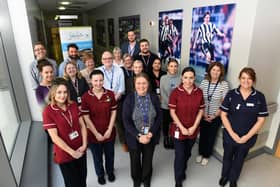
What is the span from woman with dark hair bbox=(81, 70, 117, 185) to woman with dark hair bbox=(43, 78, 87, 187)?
0.24 meters

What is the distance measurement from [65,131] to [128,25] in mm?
4548

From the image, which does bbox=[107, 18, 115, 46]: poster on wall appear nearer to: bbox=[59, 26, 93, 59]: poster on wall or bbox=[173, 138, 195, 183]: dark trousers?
bbox=[59, 26, 93, 59]: poster on wall

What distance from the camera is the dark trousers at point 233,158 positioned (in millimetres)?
2130

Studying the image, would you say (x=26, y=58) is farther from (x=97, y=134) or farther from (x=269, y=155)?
(x=269, y=155)

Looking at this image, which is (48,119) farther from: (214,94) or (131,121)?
(214,94)

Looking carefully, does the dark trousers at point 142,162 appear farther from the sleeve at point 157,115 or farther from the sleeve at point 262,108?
the sleeve at point 262,108

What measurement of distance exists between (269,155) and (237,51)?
68.8 inches

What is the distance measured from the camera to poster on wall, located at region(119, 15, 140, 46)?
502 centimetres

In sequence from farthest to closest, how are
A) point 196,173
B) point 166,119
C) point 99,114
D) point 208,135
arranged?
1. point 166,119
2. point 208,135
3. point 196,173
4. point 99,114

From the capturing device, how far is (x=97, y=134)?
6.91 feet

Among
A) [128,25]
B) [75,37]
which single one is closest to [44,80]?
[75,37]

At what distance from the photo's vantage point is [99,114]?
82.0 inches

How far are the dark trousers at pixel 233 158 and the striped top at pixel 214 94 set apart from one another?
19.2 inches

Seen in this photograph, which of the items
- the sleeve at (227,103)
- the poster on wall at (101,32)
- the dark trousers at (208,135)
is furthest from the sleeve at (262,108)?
the poster on wall at (101,32)
